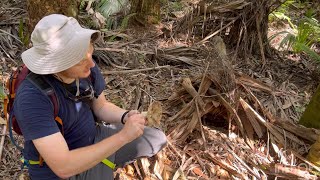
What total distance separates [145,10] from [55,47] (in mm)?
3376

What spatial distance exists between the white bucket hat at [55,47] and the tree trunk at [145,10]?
10.7 feet

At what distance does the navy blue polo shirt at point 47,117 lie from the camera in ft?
6.02

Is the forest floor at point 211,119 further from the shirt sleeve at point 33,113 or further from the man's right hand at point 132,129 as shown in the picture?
the shirt sleeve at point 33,113

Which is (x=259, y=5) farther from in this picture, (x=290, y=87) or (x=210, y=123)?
(x=210, y=123)

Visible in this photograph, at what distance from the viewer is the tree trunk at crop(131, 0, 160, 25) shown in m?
5.07

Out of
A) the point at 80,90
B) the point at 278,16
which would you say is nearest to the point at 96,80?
the point at 80,90

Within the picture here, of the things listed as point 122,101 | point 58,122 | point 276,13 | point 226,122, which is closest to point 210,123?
point 226,122

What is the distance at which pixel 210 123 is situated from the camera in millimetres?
3324

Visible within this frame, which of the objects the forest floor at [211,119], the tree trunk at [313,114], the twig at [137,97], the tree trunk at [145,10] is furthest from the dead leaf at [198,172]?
the tree trunk at [145,10]

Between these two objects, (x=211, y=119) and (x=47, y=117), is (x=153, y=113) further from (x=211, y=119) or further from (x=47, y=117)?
(x=211, y=119)

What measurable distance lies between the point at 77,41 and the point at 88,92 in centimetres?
41

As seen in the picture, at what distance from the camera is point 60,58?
1873mm

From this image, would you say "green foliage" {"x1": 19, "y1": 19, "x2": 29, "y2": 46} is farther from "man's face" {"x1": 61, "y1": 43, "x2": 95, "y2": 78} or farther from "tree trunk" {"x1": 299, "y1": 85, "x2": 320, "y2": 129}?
"tree trunk" {"x1": 299, "y1": 85, "x2": 320, "y2": 129}

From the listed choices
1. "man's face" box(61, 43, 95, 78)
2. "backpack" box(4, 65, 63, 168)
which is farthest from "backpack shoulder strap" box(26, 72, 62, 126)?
"man's face" box(61, 43, 95, 78)
